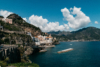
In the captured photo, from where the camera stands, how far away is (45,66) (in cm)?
3488

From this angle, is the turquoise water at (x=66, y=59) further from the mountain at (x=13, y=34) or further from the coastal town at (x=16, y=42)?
the mountain at (x=13, y=34)

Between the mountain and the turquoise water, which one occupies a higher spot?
the mountain

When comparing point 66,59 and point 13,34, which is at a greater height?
point 13,34

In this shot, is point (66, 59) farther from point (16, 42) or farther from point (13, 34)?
point (13, 34)

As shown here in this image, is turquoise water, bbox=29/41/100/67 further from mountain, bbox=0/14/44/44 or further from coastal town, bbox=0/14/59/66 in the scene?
mountain, bbox=0/14/44/44

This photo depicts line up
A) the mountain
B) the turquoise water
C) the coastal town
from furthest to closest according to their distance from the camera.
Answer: the mountain
the turquoise water
the coastal town

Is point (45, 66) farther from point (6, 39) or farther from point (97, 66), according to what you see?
point (6, 39)

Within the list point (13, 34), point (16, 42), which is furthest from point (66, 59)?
point (13, 34)

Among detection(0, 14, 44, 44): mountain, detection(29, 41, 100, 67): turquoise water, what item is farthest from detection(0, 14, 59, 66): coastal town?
detection(29, 41, 100, 67): turquoise water

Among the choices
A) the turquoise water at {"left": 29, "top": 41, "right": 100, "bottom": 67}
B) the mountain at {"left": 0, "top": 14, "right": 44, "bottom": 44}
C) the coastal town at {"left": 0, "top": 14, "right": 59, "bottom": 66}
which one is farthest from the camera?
the mountain at {"left": 0, "top": 14, "right": 44, "bottom": 44}

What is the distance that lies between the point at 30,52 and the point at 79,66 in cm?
3456

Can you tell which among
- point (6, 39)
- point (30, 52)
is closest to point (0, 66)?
point (6, 39)

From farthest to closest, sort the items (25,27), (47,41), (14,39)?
(47,41) → (25,27) → (14,39)

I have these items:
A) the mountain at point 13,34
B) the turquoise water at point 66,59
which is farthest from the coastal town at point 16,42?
the turquoise water at point 66,59
